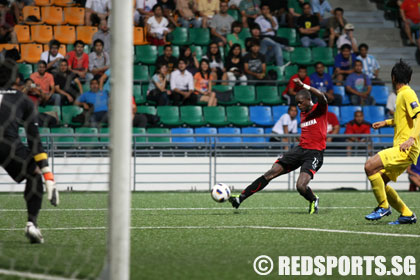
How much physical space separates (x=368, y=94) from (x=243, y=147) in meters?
4.05

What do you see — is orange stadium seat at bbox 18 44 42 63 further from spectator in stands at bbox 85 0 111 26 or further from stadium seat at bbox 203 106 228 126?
stadium seat at bbox 203 106 228 126

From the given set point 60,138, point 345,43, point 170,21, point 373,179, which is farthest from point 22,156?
point 345,43

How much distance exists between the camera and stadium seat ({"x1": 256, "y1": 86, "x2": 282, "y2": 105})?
1786 centimetres

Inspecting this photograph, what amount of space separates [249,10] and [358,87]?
373 centimetres

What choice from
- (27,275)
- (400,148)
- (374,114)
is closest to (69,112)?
(374,114)

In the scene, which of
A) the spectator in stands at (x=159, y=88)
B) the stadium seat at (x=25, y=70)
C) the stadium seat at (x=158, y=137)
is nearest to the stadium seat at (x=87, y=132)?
the stadium seat at (x=158, y=137)

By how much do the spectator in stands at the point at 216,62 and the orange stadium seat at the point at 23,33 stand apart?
13.7 feet

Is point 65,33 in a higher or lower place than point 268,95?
higher

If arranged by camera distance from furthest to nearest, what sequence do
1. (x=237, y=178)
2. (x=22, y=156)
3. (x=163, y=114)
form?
(x=163, y=114)
(x=237, y=178)
(x=22, y=156)

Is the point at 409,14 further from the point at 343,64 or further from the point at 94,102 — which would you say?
the point at 94,102

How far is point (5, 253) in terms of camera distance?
243 inches

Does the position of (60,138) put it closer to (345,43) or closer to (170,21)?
(170,21)

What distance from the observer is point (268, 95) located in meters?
17.9

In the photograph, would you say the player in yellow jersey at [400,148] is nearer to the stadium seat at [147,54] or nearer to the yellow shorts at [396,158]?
the yellow shorts at [396,158]
